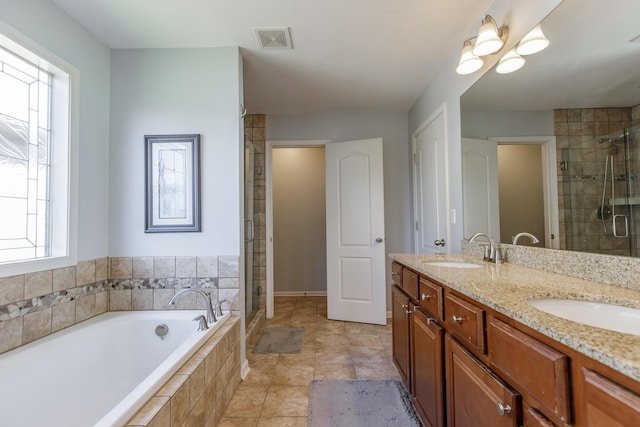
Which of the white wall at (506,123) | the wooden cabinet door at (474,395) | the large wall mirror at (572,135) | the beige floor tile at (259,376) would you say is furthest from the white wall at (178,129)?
the large wall mirror at (572,135)

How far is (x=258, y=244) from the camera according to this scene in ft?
10.6

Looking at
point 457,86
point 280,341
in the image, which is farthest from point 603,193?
point 280,341

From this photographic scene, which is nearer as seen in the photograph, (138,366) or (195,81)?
(138,366)

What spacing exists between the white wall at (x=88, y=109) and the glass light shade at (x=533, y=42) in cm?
257

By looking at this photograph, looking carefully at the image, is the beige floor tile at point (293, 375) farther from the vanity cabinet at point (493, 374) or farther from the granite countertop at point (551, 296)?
the granite countertop at point (551, 296)

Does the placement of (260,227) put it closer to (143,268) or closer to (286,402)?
(143,268)

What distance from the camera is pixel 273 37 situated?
195cm

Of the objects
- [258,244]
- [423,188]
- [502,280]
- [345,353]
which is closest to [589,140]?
[502,280]

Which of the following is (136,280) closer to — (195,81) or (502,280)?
(195,81)

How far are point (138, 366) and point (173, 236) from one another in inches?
33.3

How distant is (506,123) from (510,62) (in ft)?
1.03

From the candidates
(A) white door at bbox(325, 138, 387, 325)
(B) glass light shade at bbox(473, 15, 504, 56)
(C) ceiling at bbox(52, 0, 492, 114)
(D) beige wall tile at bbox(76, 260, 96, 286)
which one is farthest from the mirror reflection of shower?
(D) beige wall tile at bbox(76, 260, 96, 286)

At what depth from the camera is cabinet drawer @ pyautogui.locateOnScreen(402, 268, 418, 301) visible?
1.55 m

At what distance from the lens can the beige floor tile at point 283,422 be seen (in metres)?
1.54
